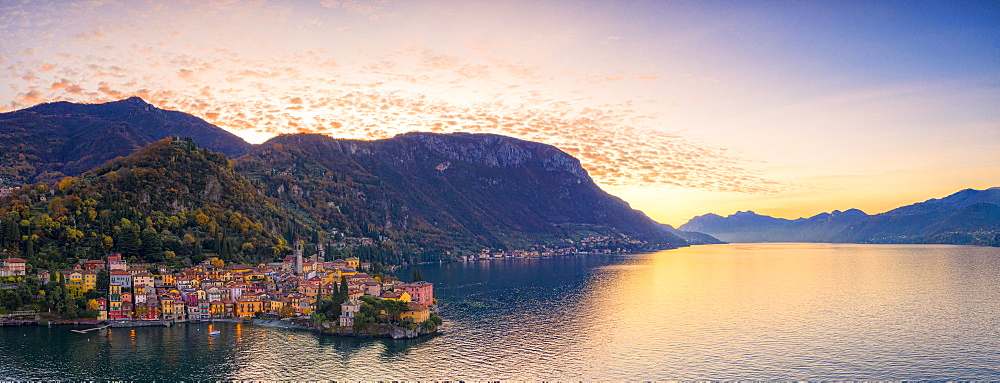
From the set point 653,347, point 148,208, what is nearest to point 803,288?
point 653,347

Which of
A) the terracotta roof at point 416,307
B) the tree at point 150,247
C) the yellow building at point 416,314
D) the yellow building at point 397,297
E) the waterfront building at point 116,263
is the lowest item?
the yellow building at point 416,314

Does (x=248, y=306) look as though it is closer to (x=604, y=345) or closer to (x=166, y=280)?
(x=166, y=280)

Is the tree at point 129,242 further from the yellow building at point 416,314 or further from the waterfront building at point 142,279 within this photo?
the yellow building at point 416,314

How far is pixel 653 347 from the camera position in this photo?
201 feet

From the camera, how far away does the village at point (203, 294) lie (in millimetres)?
73625

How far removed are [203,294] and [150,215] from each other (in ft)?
129

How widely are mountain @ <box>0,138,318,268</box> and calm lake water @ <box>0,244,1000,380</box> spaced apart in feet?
84.7

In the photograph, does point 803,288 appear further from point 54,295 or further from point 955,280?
point 54,295

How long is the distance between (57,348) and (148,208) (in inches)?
2229

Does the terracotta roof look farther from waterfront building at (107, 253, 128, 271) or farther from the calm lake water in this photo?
waterfront building at (107, 253, 128, 271)

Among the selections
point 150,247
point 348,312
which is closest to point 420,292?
point 348,312

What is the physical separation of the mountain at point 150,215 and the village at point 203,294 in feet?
21.3

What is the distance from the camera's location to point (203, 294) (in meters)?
78.6

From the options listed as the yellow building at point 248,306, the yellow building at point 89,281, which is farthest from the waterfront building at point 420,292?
the yellow building at point 89,281
